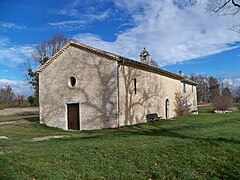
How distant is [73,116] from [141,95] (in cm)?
581

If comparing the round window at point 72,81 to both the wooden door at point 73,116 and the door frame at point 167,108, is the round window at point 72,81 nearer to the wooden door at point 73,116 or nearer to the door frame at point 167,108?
the wooden door at point 73,116

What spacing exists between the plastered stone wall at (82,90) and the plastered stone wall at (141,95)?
88cm

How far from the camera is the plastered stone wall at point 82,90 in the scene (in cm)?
1756

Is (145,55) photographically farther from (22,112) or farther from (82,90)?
(22,112)

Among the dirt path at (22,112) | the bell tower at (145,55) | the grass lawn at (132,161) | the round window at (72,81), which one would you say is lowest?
the grass lawn at (132,161)

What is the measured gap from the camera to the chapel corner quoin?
57.5 feet

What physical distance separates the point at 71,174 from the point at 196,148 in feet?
15.9

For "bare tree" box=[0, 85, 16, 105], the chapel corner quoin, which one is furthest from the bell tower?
"bare tree" box=[0, 85, 16, 105]

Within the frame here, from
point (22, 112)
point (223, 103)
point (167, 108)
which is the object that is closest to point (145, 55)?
point (167, 108)

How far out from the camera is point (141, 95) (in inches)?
798

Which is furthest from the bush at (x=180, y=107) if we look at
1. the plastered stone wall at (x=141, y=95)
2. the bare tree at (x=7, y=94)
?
the bare tree at (x=7, y=94)

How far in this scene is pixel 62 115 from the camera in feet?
64.4

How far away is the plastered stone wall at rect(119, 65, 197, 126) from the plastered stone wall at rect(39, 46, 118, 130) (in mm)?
877

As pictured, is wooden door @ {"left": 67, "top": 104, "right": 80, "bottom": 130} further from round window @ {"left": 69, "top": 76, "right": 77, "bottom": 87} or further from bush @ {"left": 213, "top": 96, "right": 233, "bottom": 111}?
bush @ {"left": 213, "top": 96, "right": 233, "bottom": 111}
